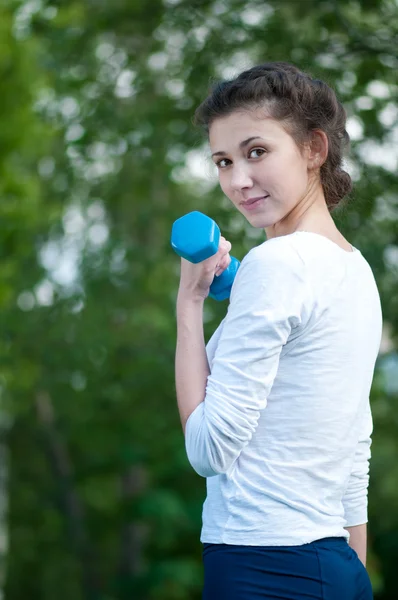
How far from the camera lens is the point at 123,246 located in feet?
37.2

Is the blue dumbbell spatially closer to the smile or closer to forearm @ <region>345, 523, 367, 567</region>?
the smile

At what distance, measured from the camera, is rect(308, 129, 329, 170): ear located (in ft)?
5.51

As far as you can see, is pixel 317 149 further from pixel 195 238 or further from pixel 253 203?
pixel 195 238

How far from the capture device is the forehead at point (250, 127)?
1.60 m

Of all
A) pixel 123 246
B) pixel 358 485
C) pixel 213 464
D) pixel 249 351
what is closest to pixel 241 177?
pixel 249 351

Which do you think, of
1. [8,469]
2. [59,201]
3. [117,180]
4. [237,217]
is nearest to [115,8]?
[237,217]

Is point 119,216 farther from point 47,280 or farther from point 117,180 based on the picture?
point 117,180

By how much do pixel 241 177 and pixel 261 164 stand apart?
0.15 ft

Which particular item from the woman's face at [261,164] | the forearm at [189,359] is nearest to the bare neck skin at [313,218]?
the woman's face at [261,164]

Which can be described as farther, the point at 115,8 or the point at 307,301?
the point at 115,8

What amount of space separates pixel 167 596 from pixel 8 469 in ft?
16.3

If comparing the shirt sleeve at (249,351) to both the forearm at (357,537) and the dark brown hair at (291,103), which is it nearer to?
the dark brown hair at (291,103)

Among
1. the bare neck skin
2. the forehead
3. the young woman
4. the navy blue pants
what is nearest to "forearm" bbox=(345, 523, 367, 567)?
the young woman

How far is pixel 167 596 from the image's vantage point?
14031 millimetres
